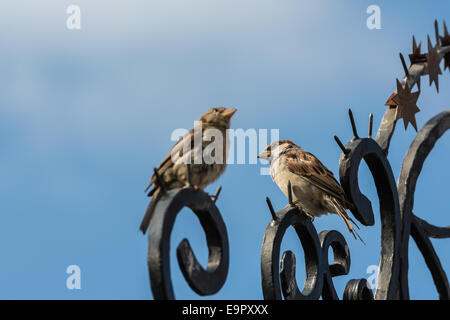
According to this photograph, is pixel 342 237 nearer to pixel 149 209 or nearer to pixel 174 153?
pixel 174 153

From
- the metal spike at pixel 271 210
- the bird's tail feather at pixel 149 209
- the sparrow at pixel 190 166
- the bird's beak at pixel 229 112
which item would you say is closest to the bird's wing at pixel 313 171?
the bird's beak at pixel 229 112

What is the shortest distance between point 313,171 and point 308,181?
77 millimetres

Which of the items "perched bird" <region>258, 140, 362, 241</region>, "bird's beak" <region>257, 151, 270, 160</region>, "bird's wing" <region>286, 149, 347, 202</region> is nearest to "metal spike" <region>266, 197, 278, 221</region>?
"perched bird" <region>258, 140, 362, 241</region>

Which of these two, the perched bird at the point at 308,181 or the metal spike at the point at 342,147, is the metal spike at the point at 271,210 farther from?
the perched bird at the point at 308,181

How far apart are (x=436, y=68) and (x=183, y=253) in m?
2.45

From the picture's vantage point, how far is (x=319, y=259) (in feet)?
10.00

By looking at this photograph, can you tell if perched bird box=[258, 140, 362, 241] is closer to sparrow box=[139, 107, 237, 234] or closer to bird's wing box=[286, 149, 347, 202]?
bird's wing box=[286, 149, 347, 202]

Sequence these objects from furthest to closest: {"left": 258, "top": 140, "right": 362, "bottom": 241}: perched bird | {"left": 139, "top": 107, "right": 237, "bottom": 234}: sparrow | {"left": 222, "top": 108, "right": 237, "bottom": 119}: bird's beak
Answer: {"left": 258, "top": 140, "right": 362, "bottom": 241}: perched bird
{"left": 222, "top": 108, "right": 237, "bottom": 119}: bird's beak
{"left": 139, "top": 107, "right": 237, "bottom": 234}: sparrow

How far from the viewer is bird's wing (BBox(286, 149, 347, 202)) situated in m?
4.71

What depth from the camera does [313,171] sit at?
486 centimetres

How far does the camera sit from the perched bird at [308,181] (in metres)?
4.69
